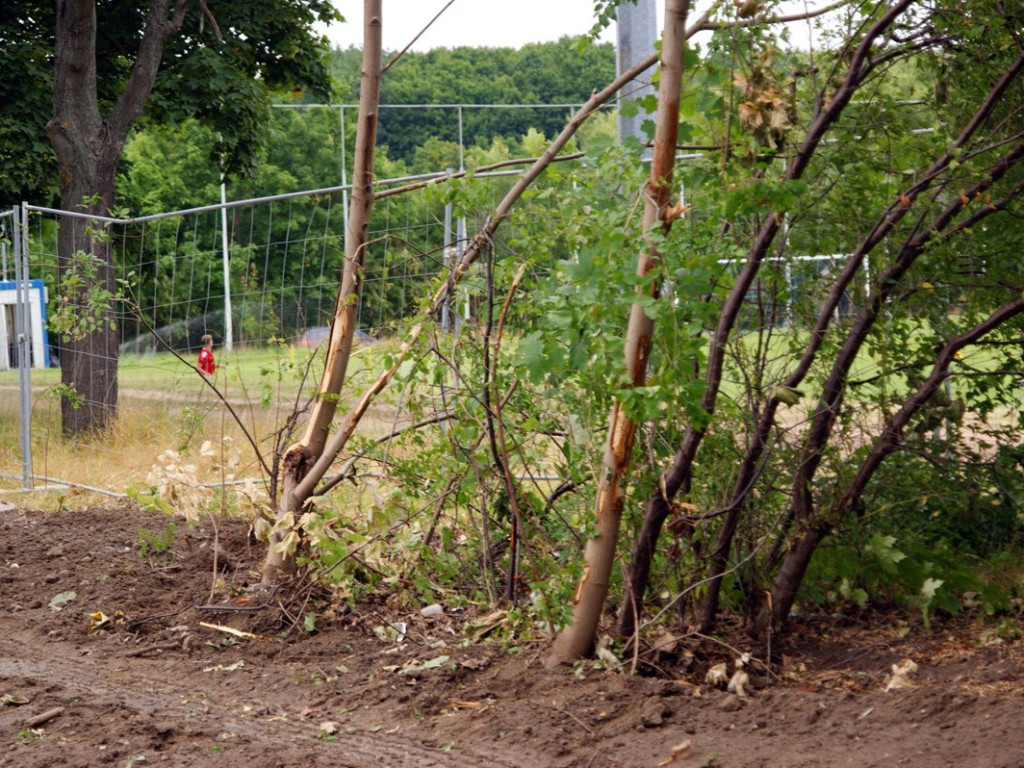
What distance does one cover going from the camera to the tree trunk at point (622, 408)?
11.2ft

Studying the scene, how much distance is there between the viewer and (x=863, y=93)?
3.88 meters

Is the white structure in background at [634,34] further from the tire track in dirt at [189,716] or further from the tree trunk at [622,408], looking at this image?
the tire track in dirt at [189,716]

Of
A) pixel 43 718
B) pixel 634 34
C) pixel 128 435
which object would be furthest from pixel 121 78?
pixel 43 718

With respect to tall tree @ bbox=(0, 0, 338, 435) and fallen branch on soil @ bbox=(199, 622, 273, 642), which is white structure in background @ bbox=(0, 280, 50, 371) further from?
fallen branch on soil @ bbox=(199, 622, 273, 642)

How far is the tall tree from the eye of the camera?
1080cm

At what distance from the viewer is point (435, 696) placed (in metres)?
3.80

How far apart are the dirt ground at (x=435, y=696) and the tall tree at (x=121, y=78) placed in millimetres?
5358

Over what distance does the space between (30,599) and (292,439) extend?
4.91 ft

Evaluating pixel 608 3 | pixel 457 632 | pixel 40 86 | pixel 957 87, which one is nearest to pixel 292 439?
pixel 457 632

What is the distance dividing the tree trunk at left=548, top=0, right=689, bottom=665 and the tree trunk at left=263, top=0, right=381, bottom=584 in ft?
4.63

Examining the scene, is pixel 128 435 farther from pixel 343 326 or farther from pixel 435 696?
pixel 435 696

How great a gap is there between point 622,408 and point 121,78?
1236 centimetres

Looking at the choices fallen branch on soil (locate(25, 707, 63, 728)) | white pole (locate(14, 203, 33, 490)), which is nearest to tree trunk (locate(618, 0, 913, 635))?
fallen branch on soil (locate(25, 707, 63, 728))

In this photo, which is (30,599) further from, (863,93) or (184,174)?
(184,174)
